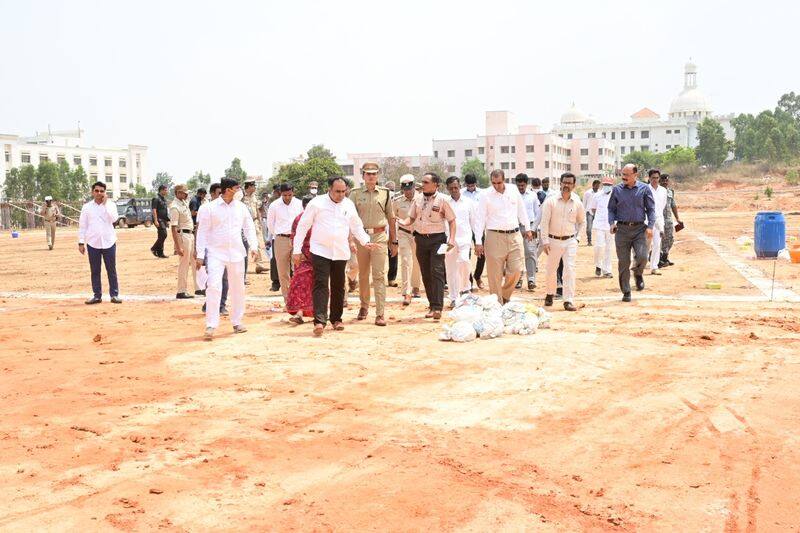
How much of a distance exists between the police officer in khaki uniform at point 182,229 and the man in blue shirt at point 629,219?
685 centimetres

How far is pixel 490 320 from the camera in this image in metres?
9.55

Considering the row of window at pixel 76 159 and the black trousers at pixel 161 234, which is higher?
the row of window at pixel 76 159

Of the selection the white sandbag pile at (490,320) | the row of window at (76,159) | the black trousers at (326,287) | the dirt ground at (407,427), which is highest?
the row of window at (76,159)

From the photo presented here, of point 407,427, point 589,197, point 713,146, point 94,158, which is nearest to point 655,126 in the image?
point 713,146

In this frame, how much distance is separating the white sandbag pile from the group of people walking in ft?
3.54

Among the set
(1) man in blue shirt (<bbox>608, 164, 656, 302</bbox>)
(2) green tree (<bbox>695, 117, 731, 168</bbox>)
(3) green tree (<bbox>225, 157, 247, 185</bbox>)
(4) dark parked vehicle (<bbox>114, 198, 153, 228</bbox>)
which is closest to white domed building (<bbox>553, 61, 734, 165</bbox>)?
(2) green tree (<bbox>695, 117, 731, 168</bbox>)

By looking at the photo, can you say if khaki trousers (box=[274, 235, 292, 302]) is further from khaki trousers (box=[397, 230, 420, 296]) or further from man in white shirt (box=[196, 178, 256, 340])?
man in white shirt (box=[196, 178, 256, 340])

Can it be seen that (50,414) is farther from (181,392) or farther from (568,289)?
(568,289)

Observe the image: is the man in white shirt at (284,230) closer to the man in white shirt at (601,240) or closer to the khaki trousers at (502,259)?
the khaki trousers at (502,259)

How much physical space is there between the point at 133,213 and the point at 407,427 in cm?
5115

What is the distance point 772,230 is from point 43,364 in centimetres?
1520

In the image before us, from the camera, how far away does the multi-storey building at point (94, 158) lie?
93125 mm

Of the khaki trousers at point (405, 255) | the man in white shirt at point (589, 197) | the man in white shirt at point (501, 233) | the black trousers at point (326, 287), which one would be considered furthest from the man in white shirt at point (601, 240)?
the black trousers at point (326, 287)

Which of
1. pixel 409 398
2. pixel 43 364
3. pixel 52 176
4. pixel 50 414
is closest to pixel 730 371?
pixel 409 398
